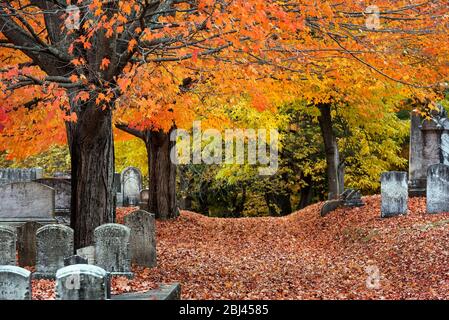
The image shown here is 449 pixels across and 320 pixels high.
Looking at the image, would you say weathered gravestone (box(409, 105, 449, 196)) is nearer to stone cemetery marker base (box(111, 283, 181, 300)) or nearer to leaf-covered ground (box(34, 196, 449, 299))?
leaf-covered ground (box(34, 196, 449, 299))

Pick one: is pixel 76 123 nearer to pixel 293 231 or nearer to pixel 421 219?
pixel 421 219

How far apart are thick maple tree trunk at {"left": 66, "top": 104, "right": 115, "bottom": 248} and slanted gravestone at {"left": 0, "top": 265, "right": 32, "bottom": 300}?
5.61 meters

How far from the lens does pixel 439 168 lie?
1948cm

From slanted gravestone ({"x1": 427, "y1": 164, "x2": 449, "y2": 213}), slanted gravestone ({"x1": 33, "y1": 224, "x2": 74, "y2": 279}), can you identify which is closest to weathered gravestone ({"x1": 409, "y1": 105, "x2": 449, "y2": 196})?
slanted gravestone ({"x1": 427, "y1": 164, "x2": 449, "y2": 213})

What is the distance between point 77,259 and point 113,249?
217cm

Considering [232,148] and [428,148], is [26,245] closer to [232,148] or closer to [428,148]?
[428,148]

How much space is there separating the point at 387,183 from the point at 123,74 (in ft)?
31.8

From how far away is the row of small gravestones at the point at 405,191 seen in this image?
63.6 ft

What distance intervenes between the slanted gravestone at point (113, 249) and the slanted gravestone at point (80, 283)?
160 inches

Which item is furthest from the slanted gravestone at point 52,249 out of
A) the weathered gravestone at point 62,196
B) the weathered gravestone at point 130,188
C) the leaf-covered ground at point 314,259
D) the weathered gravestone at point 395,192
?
the weathered gravestone at point 130,188

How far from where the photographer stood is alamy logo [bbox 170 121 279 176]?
31.4 m

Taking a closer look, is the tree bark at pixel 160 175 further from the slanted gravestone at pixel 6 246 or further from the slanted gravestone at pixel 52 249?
the slanted gravestone at pixel 6 246

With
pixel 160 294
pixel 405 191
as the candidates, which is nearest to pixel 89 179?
pixel 160 294
